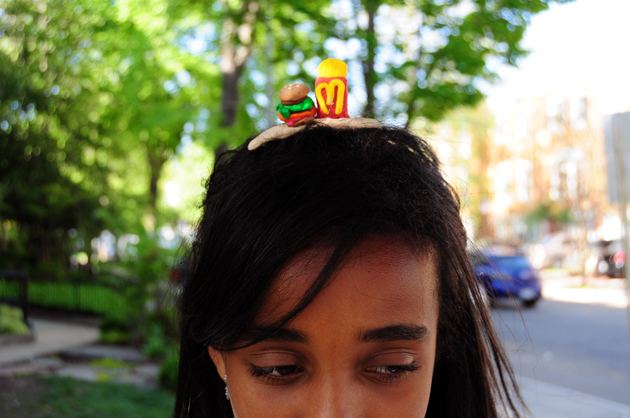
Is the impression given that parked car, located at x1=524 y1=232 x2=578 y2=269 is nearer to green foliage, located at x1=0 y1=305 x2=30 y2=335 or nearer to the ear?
green foliage, located at x1=0 y1=305 x2=30 y2=335

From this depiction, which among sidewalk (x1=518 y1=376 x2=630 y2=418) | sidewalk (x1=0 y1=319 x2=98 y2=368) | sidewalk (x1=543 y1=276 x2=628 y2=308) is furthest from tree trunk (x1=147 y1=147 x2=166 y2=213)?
sidewalk (x1=518 y1=376 x2=630 y2=418)

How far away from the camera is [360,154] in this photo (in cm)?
135

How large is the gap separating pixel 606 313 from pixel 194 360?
1260cm

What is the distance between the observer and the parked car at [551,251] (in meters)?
26.3

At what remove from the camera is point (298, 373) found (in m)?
1.20

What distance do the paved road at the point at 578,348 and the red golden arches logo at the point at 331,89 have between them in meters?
3.08

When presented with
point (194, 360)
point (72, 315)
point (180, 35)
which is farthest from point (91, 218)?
point (194, 360)

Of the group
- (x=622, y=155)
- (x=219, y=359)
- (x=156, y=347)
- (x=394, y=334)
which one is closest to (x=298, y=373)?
(x=394, y=334)

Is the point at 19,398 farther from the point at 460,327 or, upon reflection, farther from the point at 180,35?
the point at 180,35

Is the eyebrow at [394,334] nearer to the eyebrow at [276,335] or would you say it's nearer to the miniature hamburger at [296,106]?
the eyebrow at [276,335]

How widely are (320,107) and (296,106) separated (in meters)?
0.07

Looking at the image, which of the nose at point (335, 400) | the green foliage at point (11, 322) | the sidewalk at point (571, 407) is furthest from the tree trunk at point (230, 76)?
the nose at point (335, 400)

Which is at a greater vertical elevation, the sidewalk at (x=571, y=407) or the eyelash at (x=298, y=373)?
the eyelash at (x=298, y=373)

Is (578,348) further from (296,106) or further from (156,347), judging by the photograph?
(296,106)
